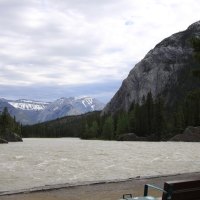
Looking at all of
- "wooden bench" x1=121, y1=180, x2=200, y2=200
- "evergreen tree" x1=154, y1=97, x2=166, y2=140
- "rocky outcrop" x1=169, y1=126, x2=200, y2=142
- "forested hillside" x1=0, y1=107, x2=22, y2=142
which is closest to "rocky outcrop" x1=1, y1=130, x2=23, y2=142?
"forested hillside" x1=0, y1=107, x2=22, y2=142

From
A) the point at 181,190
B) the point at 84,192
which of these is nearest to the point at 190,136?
the point at 84,192

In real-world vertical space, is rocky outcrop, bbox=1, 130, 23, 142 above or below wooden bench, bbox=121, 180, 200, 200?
above

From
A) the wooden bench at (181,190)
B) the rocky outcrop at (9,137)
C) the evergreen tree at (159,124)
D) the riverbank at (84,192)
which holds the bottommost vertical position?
the riverbank at (84,192)

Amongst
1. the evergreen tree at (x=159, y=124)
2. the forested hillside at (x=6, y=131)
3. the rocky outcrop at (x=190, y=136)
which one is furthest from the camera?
the forested hillside at (x=6, y=131)

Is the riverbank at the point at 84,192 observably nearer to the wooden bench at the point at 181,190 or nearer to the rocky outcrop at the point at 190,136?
the wooden bench at the point at 181,190

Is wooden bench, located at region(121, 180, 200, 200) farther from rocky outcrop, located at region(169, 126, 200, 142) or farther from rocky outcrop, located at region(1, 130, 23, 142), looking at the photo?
rocky outcrop, located at region(1, 130, 23, 142)

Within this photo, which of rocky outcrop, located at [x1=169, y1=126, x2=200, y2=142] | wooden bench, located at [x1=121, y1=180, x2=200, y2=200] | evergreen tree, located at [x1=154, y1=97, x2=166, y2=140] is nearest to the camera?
wooden bench, located at [x1=121, y1=180, x2=200, y2=200]

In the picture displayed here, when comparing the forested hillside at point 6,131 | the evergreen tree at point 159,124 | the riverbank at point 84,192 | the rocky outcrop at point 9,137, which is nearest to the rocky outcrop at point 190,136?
the evergreen tree at point 159,124

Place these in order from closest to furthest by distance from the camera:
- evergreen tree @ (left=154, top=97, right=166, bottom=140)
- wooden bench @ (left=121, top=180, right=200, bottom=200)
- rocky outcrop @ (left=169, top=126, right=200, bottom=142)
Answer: wooden bench @ (left=121, top=180, right=200, bottom=200) < rocky outcrop @ (left=169, top=126, right=200, bottom=142) < evergreen tree @ (left=154, top=97, right=166, bottom=140)

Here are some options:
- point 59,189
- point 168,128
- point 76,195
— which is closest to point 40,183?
point 59,189

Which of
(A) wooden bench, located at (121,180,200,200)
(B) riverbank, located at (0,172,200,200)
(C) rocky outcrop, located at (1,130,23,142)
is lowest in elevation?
(B) riverbank, located at (0,172,200,200)

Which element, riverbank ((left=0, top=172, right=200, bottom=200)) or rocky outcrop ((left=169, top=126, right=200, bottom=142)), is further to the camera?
rocky outcrop ((left=169, top=126, right=200, bottom=142))

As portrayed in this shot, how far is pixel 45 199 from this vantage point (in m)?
19.1

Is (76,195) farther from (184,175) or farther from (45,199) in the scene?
(184,175)
